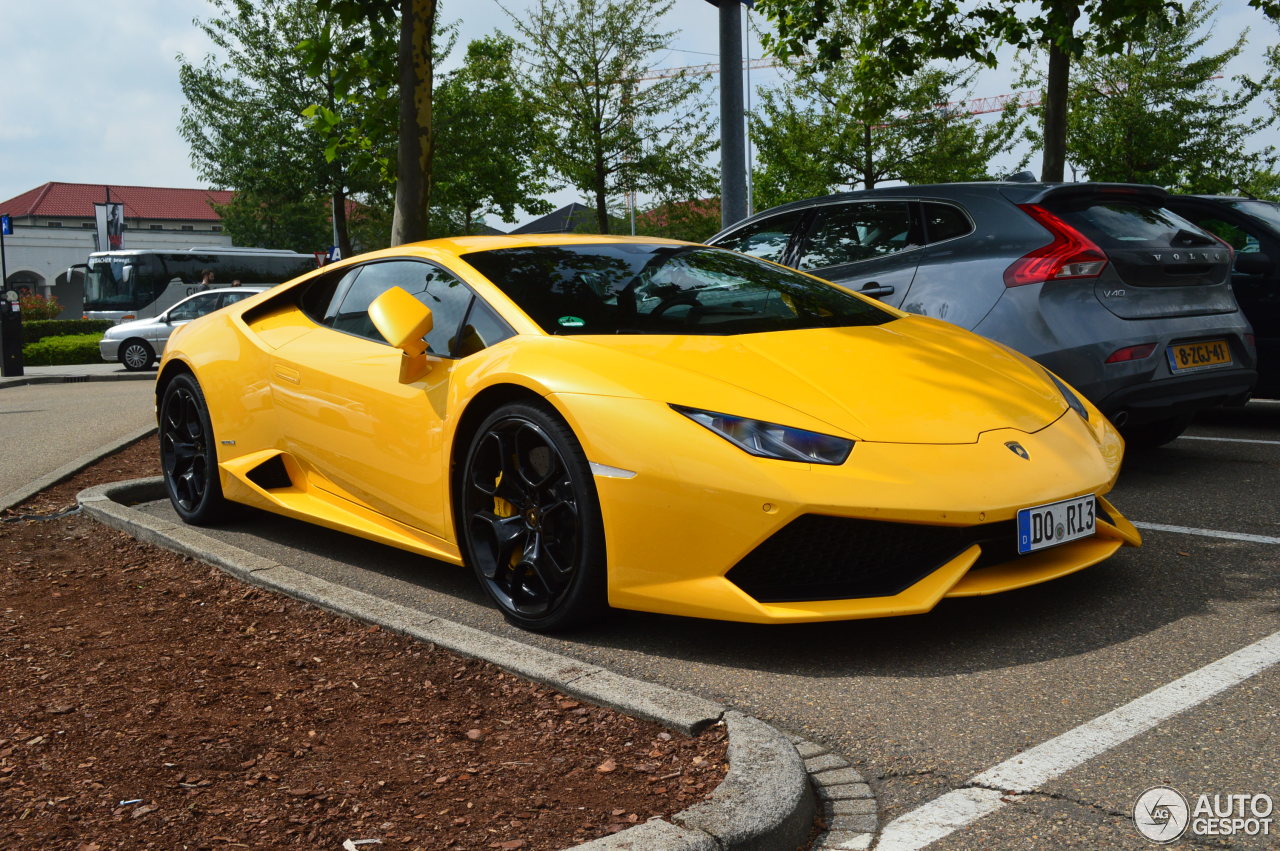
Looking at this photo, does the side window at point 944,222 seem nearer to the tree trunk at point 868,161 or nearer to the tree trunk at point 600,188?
the tree trunk at point 868,161

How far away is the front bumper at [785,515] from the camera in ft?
10.8

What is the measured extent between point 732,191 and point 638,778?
25.4 ft

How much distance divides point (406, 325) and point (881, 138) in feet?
77.4

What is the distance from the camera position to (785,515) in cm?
326

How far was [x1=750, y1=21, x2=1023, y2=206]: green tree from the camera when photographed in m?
25.8

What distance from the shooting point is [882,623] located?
382cm

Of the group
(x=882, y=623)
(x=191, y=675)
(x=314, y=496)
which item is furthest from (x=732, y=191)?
(x=191, y=675)

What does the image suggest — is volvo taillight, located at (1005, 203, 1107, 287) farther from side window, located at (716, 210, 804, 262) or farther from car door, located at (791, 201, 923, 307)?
side window, located at (716, 210, 804, 262)

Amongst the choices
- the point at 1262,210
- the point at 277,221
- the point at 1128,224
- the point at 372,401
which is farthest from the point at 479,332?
the point at 277,221

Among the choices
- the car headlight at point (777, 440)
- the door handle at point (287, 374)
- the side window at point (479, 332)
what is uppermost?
the side window at point (479, 332)

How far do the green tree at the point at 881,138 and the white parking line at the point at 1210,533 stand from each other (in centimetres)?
2116

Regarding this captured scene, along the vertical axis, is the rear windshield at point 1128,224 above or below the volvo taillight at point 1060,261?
above

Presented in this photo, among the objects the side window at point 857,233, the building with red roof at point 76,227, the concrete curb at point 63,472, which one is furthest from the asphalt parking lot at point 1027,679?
the building with red roof at point 76,227

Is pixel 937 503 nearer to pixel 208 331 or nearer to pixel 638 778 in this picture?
pixel 638 778
